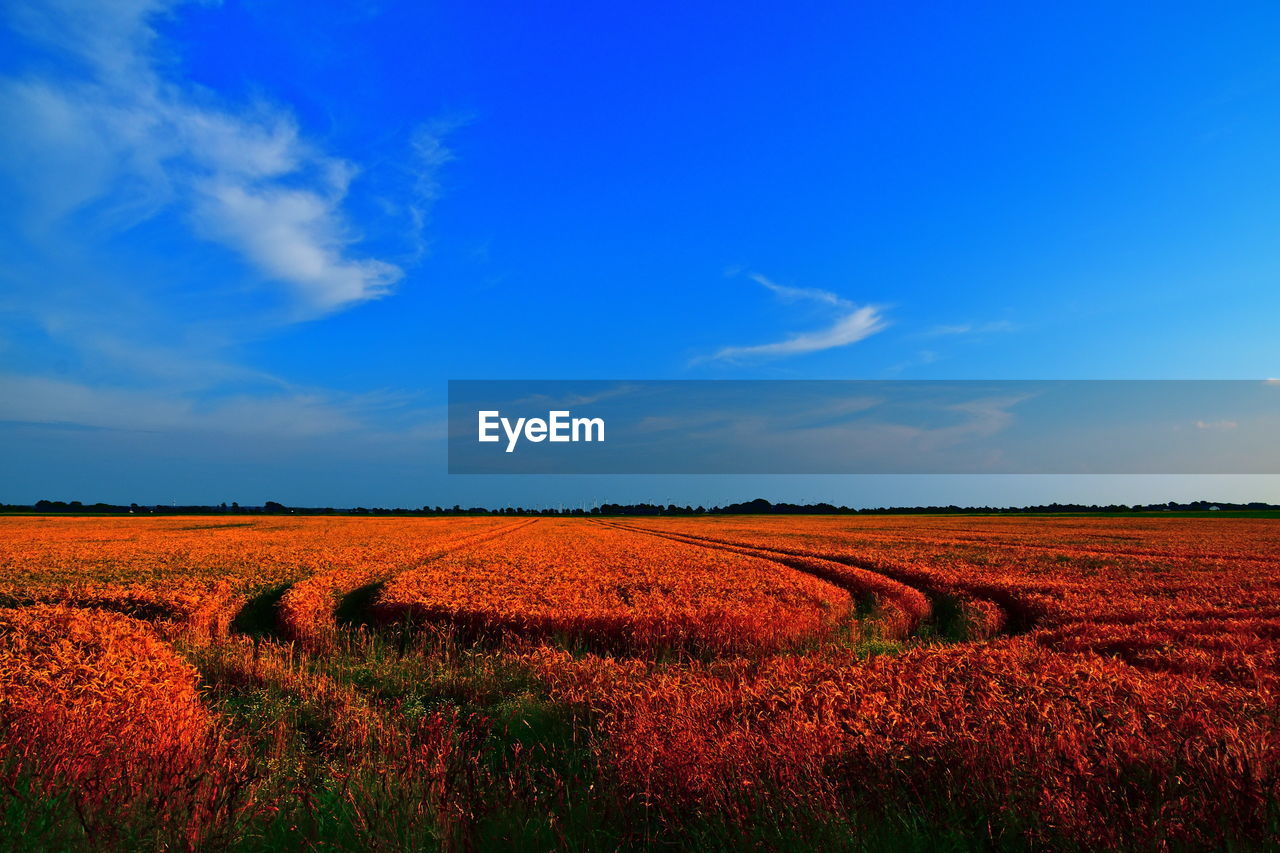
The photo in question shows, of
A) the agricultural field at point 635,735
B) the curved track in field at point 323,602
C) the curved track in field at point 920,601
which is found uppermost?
the agricultural field at point 635,735

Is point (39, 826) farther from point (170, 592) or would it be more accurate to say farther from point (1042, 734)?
point (170, 592)

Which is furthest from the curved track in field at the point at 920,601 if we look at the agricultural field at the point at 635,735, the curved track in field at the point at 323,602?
the curved track in field at the point at 323,602

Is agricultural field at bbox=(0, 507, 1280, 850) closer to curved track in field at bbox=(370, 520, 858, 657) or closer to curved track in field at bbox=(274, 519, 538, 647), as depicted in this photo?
curved track in field at bbox=(370, 520, 858, 657)

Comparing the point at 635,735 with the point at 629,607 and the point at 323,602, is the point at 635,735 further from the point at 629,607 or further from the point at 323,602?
the point at 323,602

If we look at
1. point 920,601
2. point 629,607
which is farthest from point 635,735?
point 920,601

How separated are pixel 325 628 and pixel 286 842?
12501 millimetres

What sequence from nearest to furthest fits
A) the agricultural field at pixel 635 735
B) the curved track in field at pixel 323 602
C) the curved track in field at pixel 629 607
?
the agricultural field at pixel 635 735 → the curved track in field at pixel 629 607 → the curved track in field at pixel 323 602

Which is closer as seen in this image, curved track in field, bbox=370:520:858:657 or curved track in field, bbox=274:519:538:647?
curved track in field, bbox=370:520:858:657

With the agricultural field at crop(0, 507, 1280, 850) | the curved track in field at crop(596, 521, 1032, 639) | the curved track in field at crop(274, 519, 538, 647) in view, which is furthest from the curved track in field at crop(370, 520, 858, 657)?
the curved track in field at crop(274, 519, 538, 647)

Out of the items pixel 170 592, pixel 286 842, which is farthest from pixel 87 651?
pixel 170 592

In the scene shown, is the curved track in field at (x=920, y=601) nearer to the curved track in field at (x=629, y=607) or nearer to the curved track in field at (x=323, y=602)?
the curved track in field at (x=629, y=607)

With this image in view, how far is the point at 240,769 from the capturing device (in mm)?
5793

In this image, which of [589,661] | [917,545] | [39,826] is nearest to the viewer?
[39,826]

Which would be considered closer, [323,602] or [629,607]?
[629,607]
